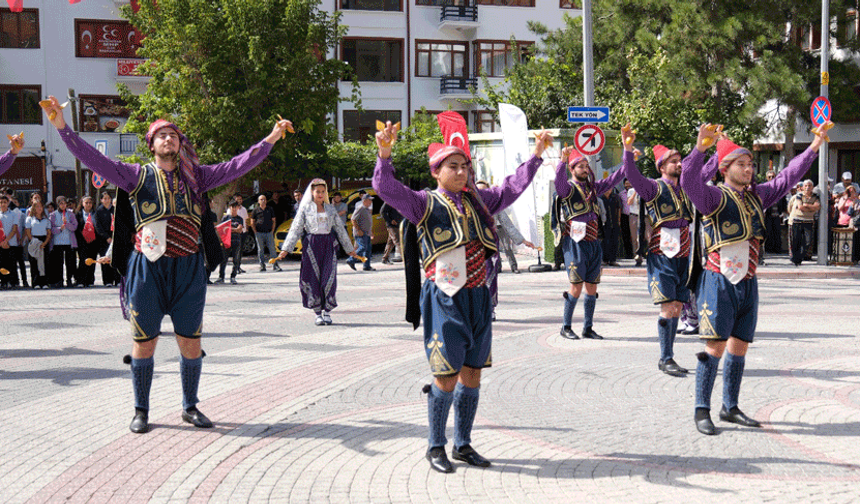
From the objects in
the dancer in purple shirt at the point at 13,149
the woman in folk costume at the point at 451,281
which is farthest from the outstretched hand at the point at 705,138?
the dancer in purple shirt at the point at 13,149

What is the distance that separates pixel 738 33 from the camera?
2573 centimetres

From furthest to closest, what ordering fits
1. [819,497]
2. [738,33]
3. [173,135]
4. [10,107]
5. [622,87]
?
[10,107] → [622,87] → [738,33] → [173,135] → [819,497]

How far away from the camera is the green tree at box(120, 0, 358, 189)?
25516 millimetres

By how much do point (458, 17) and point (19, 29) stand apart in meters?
18.2

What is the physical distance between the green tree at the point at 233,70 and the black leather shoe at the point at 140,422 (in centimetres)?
1928

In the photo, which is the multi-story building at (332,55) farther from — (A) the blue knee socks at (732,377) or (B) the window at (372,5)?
(A) the blue knee socks at (732,377)

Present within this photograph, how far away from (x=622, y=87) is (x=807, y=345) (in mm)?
21059

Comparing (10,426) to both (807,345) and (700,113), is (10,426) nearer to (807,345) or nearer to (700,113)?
(807,345)

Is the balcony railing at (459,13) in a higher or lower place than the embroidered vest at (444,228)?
higher

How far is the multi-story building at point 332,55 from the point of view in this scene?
39.8 m

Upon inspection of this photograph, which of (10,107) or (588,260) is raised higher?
(10,107)

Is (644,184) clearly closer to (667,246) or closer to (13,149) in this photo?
(667,246)

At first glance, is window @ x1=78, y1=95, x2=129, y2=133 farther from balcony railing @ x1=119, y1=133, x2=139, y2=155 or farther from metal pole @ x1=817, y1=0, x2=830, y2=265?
metal pole @ x1=817, y1=0, x2=830, y2=265

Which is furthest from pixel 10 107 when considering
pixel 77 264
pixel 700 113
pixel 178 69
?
pixel 700 113
